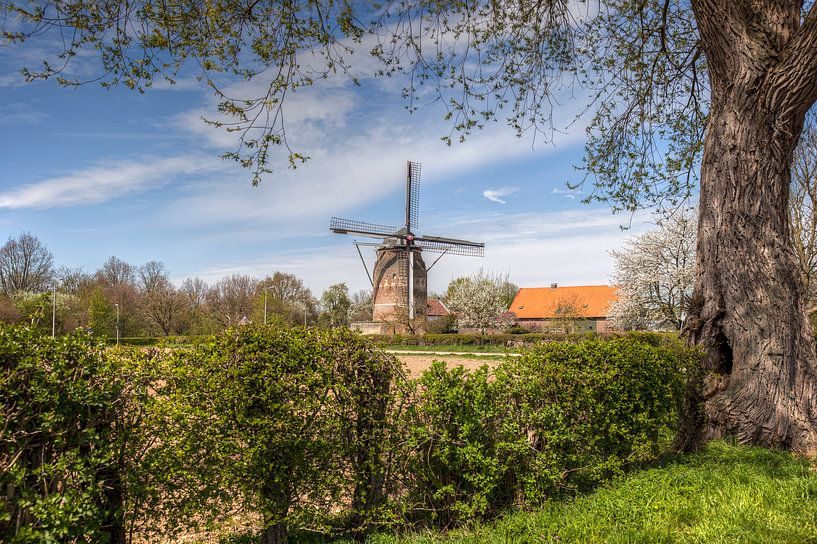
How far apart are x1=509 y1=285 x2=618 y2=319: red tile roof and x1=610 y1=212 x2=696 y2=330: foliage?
26904 mm

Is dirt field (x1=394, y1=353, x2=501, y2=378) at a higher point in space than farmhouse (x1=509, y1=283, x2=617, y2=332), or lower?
lower

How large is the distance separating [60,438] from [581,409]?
14.0 ft

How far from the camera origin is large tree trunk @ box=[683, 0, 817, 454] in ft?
19.1

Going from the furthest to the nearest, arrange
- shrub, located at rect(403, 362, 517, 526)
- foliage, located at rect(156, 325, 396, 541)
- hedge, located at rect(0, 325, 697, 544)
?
shrub, located at rect(403, 362, 517, 526)
foliage, located at rect(156, 325, 396, 541)
hedge, located at rect(0, 325, 697, 544)

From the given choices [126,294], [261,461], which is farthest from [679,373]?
[126,294]

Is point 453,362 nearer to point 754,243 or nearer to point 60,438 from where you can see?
point 754,243

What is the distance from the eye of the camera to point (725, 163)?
634 cm

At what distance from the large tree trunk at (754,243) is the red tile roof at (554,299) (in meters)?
50.0

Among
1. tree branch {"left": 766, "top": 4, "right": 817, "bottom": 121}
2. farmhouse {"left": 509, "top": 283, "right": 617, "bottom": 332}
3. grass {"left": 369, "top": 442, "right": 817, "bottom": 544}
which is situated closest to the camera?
grass {"left": 369, "top": 442, "right": 817, "bottom": 544}

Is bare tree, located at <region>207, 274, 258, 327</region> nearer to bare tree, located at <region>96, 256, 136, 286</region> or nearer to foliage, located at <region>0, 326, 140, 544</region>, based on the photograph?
bare tree, located at <region>96, 256, 136, 286</region>

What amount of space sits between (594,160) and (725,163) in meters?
4.19

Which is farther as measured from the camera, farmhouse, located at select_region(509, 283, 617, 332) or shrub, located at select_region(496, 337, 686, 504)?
farmhouse, located at select_region(509, 283, 617, 332)

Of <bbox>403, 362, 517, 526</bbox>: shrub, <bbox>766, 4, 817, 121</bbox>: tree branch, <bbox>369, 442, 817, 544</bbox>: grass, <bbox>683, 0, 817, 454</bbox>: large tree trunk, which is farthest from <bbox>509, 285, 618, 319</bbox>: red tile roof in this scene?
<bbox>403, 362, 517, 526</bbox>: shrub

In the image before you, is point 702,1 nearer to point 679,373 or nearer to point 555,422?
point 679,373
